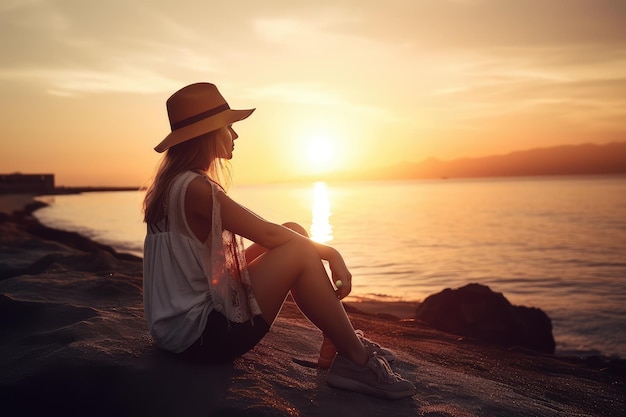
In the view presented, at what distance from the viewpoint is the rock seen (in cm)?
868

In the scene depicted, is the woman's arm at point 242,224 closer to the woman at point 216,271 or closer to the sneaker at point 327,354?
the woman at point 216,271

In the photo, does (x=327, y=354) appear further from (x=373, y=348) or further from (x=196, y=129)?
(x=196, y=129)

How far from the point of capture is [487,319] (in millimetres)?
8797

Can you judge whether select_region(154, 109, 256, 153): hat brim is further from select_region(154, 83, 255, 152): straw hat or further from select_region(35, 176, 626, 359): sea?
select_region(35, 176, 626, 359): sea

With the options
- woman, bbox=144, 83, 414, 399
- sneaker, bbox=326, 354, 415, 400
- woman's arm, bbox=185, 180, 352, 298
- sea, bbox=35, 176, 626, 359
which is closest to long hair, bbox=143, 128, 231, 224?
woman, bbox=144, 83, 414, 399

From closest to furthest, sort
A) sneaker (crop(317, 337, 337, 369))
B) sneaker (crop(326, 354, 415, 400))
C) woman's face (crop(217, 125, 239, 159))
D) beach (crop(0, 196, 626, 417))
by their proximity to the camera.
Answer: beach (crop(0, 196, 626, 417)) → sneaker (crop(326, 354, 415, 400)) → woman's face (crop(217, 125, 239, 159)) → sneaker (crop(317, 337, 337, 369))

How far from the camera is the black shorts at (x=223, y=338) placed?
340 centimetres

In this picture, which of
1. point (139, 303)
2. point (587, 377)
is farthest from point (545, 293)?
point (139, 303)

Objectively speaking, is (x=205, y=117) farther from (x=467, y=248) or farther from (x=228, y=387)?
(x=467, y=248)

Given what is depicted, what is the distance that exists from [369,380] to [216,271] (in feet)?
3.78

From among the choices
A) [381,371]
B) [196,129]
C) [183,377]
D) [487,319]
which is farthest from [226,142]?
[487,319]

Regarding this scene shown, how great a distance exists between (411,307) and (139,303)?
738 cm

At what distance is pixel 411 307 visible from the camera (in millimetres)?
11742

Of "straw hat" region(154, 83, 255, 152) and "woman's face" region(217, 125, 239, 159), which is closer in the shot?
"straw hat" region(154, 83, 255, 152)
